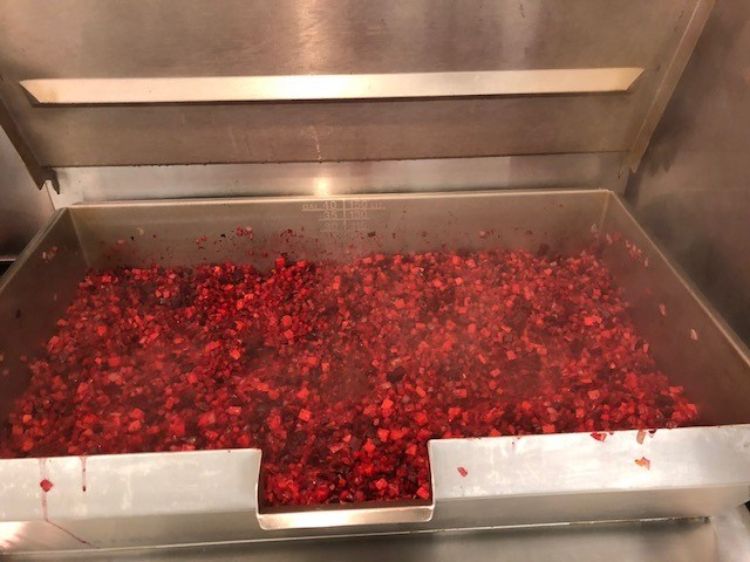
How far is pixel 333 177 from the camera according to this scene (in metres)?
1.44

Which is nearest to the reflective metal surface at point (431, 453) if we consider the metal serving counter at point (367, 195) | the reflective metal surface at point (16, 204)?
the metal serving counter at point (367, 195)

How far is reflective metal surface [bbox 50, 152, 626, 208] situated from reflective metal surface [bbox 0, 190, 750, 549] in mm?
43

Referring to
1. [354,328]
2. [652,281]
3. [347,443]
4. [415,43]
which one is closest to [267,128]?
[415,43]

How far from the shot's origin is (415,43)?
3.59 ft

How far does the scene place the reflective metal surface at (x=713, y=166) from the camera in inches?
43.4

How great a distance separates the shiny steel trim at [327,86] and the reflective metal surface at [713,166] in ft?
0.54

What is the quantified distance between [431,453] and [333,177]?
896mm

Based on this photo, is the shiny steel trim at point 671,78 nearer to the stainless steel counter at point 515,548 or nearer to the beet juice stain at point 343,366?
the beet juice stain at point 343,366

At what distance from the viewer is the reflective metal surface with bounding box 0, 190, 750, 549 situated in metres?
0.77

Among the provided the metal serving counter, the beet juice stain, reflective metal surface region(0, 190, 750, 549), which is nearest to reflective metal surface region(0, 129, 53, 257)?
the metal serving counter

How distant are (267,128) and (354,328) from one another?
1.89 feet

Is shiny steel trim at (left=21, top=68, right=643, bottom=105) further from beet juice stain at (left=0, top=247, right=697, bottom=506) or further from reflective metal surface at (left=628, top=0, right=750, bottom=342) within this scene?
beet juice stain at (left=0, top=247, right=697, bottom=506)

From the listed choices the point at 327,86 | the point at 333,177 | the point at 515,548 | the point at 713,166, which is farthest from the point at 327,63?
the point at 515,548

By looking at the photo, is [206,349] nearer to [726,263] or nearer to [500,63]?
[500,63]
